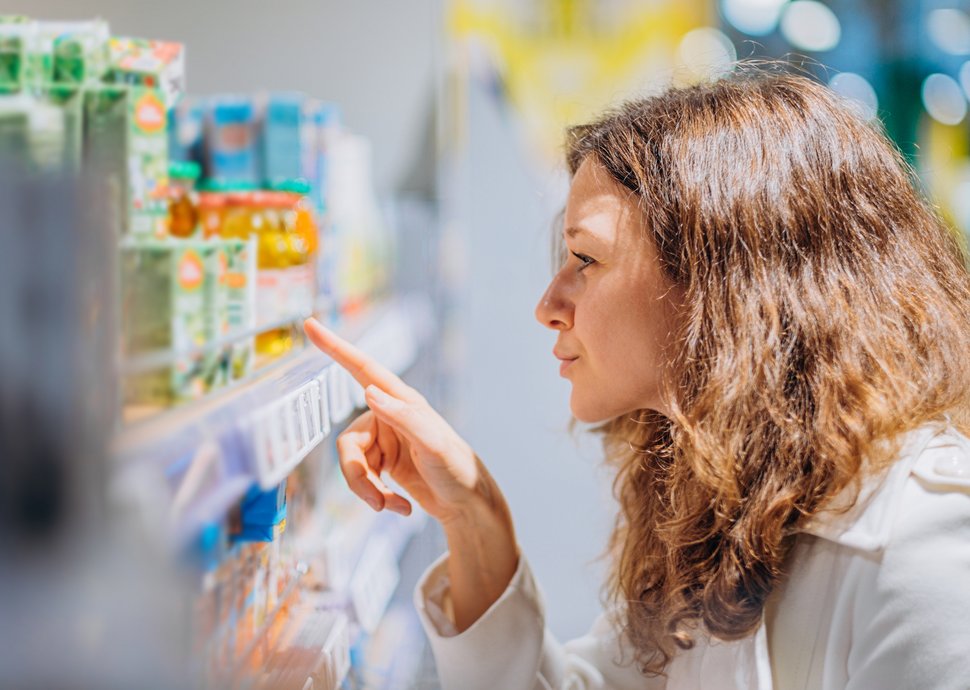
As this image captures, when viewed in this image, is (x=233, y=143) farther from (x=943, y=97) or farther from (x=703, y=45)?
(x=943, y=97)

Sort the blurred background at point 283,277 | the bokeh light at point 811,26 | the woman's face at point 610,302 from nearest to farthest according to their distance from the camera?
1. the blurred background at point 283,277
2. the woman's face at point 610,302
3. the bokeh light at point 811,26

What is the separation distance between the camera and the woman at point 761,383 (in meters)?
0.89

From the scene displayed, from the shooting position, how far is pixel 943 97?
339 centimetres

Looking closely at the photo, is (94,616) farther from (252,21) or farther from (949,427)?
(252,21)

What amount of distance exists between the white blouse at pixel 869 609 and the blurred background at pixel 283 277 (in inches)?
11.5

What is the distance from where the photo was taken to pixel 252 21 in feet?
6.47

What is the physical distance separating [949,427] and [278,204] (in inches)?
35.4

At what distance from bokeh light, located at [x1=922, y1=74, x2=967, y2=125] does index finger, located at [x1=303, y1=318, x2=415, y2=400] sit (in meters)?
3.07

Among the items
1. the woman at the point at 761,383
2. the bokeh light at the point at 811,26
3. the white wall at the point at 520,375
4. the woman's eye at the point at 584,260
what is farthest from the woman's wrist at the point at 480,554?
the bokeh light at the point at 811,26

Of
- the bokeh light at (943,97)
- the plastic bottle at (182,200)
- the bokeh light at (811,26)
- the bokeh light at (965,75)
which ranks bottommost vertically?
the plastic bottle at (182,200)

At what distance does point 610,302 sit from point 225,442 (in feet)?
1.81

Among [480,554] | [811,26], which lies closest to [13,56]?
[480,554]

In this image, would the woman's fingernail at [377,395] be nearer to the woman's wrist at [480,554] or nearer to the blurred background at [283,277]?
the blurred background at [283,277]

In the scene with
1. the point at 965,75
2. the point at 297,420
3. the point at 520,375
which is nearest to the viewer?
the point at 297,420
